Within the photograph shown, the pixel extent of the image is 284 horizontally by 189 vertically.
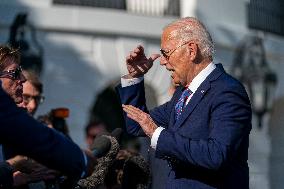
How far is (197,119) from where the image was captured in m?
3.71

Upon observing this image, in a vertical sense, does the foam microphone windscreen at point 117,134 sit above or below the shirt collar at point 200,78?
below

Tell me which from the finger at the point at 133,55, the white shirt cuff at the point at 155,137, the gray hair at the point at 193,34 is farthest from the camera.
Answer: the finger at the point at 133,55

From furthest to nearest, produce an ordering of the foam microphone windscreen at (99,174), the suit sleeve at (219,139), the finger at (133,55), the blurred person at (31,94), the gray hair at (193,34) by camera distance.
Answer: the blurred person at (31,94) < the foam microphone windscreen at (99,174) < the finger at (133,55) < the gray hair at (193,34) < the suit sleeve at (219,139)

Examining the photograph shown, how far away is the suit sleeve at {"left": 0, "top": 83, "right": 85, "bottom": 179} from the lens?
2.76 meters

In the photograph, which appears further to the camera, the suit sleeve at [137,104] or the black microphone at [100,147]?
the suit sleeve at [137,104]

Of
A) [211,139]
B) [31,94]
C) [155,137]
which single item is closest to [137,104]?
[155,137]

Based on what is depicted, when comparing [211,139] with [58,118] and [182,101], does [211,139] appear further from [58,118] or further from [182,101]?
[58,118]

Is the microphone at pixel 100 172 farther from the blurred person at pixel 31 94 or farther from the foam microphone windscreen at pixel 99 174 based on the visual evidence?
the blurred person at pixel 31 94

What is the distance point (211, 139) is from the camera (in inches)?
140

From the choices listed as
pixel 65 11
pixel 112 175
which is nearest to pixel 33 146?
pixel 112 175

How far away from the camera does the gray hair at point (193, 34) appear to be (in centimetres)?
386

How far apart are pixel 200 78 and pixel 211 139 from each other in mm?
370

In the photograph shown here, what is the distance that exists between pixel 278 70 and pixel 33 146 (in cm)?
1004

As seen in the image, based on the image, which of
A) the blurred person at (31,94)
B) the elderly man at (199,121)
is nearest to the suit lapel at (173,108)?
the elderly man at (199,121)
